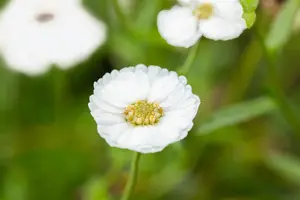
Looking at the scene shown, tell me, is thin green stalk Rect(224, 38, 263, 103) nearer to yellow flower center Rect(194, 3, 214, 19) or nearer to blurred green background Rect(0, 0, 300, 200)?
blurred green background Rect(0, 0, 300, 200)

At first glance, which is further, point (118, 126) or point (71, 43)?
point (71, 43)

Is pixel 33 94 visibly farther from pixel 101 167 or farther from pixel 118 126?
pixel 118 126

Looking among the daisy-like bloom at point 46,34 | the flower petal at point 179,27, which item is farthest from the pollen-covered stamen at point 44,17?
the flower petal at point 179,27

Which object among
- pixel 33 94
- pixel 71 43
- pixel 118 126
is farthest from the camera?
pixel 33 94

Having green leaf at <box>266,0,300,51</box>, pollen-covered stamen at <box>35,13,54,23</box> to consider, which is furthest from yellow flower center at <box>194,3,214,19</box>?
pollen-covered stamen at <box>35,13,54,23</box>

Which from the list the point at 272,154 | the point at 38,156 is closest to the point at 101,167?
the point at 38,156

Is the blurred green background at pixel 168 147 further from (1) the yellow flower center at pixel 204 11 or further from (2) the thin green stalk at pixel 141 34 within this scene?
(1) the yellow flower center at pixel 204 11
